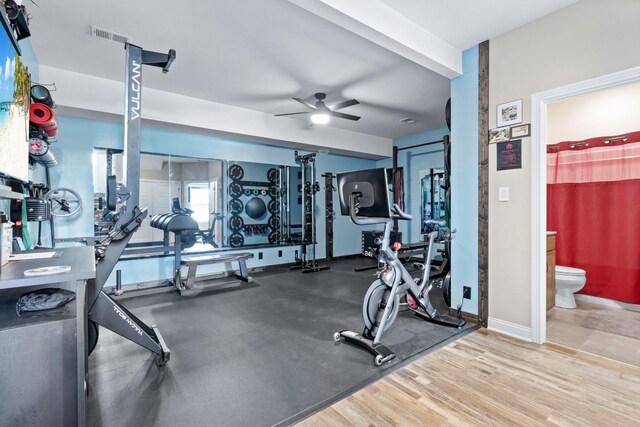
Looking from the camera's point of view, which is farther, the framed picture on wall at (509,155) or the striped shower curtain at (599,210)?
the striped shower curtain at (599,210)

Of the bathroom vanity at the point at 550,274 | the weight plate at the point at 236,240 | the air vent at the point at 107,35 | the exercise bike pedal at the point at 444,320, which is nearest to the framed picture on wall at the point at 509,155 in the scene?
the bathroom vanity at the point at 550,274

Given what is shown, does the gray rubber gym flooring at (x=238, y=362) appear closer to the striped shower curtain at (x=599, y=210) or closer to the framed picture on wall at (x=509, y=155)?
the framed picture on wall at (x=509, y=155)

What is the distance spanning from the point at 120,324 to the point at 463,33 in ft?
12.5

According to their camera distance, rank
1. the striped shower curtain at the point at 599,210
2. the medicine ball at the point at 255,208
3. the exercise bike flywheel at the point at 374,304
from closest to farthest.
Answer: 1. the exercise bike flywheel at the point at 374,304
2. the striped shower curtain at the point at 599,210
3. the medicine ball at the point at 255,208

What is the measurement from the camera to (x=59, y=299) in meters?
1.34

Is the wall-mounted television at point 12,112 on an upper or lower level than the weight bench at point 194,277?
upper

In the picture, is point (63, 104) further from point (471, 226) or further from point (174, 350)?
point (471, 226)

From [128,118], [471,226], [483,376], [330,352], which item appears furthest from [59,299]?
[471,226]

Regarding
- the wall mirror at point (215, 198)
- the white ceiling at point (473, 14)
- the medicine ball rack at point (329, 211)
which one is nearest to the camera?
the white ceiling at point (473, 14)

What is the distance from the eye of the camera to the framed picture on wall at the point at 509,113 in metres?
2.76

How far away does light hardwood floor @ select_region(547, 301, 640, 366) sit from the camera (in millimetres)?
2477

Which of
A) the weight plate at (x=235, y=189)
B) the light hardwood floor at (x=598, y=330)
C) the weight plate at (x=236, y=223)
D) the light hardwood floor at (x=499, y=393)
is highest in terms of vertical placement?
the weight plate at (x=235, y=189)

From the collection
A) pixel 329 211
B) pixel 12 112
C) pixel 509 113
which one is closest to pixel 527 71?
pixel 509 113

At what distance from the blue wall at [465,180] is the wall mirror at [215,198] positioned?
3.48 m
